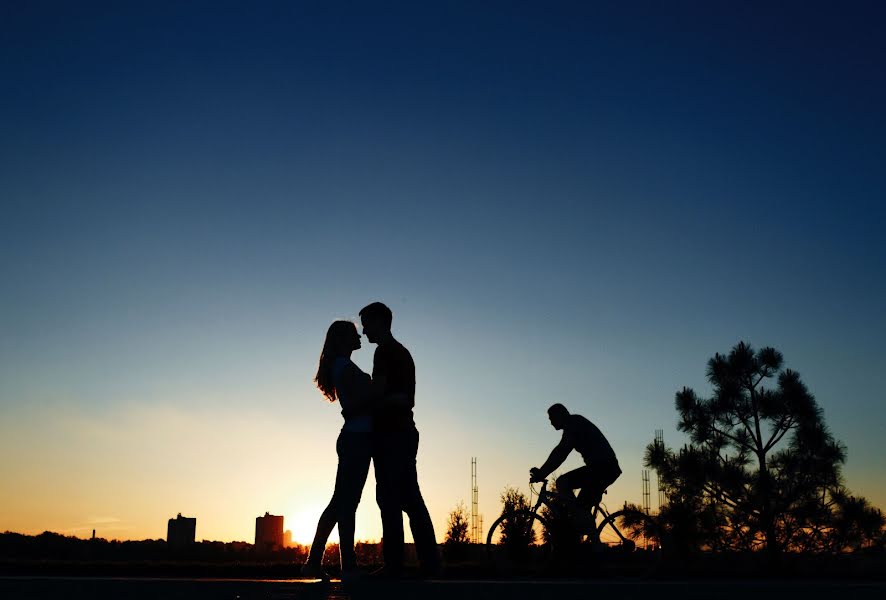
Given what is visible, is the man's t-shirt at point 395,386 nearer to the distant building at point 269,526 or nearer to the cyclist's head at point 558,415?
the cyclist's head at point 558,415

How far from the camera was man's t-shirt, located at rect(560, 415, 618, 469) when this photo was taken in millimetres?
10070

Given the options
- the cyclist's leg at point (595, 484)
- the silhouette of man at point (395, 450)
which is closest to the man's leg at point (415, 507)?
the silhouette of man at point (395, 450)

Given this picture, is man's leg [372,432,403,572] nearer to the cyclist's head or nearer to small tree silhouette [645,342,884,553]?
the cyclist's head

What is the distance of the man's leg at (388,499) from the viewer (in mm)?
7312

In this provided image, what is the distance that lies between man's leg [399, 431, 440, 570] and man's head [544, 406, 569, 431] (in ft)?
10.1

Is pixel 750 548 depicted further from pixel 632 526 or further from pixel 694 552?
pixel 632 526

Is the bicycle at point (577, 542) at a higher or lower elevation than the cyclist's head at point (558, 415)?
lower

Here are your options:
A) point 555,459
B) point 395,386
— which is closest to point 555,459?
point 555,459

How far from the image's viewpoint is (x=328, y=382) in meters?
7.27

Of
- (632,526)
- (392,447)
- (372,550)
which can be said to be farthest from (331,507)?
(372,550)

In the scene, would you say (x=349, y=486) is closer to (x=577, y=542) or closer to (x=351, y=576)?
(x=351, y=576)

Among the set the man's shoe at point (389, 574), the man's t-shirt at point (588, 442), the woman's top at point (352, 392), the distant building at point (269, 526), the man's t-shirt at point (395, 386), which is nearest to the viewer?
the woman's top at point (352, 392)

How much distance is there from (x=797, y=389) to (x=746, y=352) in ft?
4.94

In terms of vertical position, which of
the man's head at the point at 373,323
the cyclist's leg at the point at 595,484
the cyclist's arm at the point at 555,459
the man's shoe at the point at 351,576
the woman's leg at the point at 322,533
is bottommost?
the man's shoe at the point at 351,576
